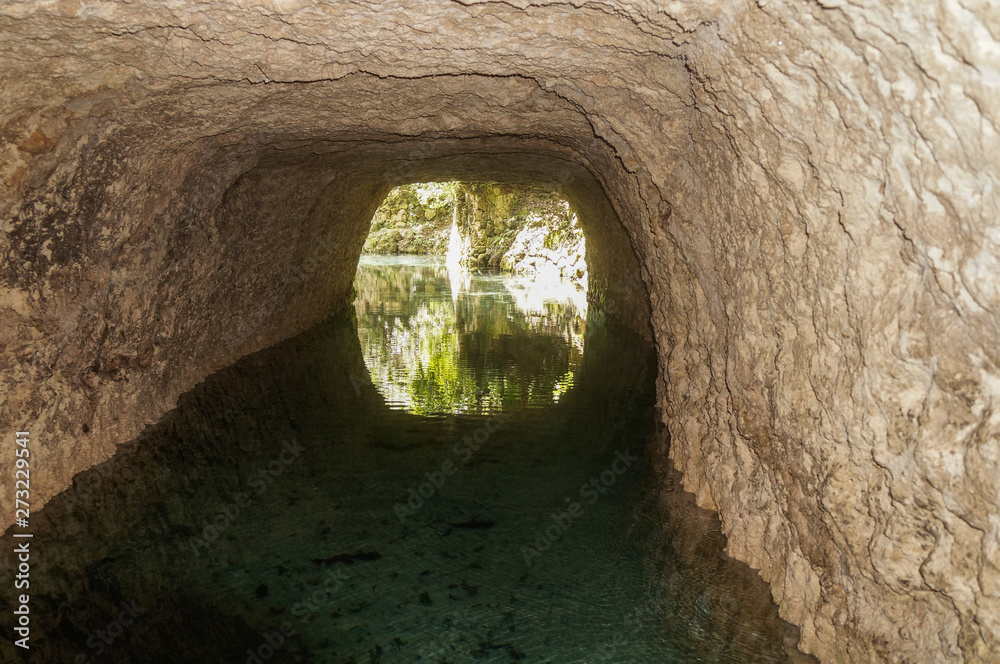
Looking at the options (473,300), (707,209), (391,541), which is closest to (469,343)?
(473,300)

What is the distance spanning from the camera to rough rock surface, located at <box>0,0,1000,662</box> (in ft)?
7.66

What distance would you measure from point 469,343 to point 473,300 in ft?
22.2

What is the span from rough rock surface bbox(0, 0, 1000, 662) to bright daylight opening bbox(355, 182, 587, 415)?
9.18ft

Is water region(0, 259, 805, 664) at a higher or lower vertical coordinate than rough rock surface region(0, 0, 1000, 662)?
lower

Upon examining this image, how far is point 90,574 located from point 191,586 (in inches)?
26.8

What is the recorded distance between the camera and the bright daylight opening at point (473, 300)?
29.6ft

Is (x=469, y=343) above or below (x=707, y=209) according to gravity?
below

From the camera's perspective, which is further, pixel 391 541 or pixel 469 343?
pixel 469 343

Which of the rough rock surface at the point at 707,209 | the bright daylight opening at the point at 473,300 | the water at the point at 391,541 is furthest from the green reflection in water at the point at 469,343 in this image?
the rough rock surface at the point at 707,209

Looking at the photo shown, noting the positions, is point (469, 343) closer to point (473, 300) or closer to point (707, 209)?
point (473, 300)

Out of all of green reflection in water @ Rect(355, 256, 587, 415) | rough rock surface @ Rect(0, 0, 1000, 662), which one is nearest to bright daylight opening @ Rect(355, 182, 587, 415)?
green reflection in water @ Rect(355, 256, 587, 415)

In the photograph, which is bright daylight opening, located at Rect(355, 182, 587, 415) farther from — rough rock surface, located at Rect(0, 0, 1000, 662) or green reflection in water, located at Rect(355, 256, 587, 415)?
rough rock surface, located at Rect(0, 0, 1000, 662)

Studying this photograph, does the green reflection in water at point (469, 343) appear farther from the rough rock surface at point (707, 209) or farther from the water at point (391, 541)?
the rough rock surface at point (707, 209)

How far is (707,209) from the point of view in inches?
185
